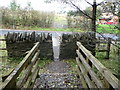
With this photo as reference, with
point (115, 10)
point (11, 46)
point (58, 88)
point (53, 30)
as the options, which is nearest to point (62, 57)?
point (11, 46)

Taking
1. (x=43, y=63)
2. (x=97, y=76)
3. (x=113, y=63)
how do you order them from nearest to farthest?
(x=97, y=76) → (x=113, y=63) → (x=43, y=63)

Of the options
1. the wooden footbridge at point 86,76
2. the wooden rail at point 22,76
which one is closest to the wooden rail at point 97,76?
the wooden footbridge at point 86,76

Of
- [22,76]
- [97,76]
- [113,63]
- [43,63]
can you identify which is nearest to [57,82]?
[22,76]

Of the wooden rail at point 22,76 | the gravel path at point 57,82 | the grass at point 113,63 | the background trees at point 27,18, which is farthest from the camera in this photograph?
the background trees at point 27,18

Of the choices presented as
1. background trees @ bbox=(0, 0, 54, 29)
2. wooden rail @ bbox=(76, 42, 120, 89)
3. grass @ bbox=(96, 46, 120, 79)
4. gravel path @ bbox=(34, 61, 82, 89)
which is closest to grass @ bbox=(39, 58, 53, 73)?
gravel path @ bbox=(34, 61, 82, 89)

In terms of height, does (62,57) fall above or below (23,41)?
below

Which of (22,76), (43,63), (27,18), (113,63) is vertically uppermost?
(27,18)

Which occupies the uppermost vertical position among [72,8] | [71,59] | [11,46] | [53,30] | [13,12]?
[13,12]

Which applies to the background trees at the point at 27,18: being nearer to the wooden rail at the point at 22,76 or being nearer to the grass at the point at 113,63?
the grass at the point at 113,63

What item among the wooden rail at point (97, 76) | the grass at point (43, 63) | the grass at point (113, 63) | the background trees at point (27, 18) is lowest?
the grass at point (43, 63)

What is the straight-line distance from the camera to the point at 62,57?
18.5 ft

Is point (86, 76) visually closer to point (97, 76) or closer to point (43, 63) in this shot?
point (97, 76)

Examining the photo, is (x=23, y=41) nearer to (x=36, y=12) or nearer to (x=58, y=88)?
(x=58, y=88)

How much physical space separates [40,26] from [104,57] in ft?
18.5
